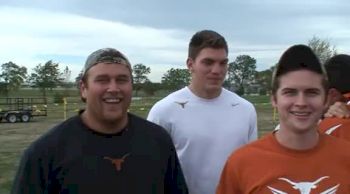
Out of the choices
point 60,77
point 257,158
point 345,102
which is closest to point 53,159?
point 257,158

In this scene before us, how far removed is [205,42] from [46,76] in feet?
262

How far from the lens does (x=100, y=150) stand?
124 inches

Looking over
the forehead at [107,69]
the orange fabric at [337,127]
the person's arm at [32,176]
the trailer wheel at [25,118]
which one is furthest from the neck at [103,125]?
the trailer wheel at [25,118]

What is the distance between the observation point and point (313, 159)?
306cm

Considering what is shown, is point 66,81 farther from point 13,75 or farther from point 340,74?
point 340,74

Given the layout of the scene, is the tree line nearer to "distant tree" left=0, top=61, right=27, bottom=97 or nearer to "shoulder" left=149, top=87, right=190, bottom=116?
"distant tree" left=0, top=61, right=27, bottom=97

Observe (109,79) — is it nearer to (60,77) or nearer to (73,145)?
(73,145)

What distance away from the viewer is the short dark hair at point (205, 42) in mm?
4234

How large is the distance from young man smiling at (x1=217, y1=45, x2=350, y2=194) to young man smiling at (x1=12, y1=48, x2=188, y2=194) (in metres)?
0.51

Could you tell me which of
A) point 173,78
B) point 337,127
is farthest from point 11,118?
point 173,78

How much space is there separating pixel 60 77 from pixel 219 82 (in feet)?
274

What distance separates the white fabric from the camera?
4246 millimetres

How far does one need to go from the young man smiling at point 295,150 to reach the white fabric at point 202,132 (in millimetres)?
1029

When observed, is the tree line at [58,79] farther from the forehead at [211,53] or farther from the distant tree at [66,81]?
the forehead at [211,53]
